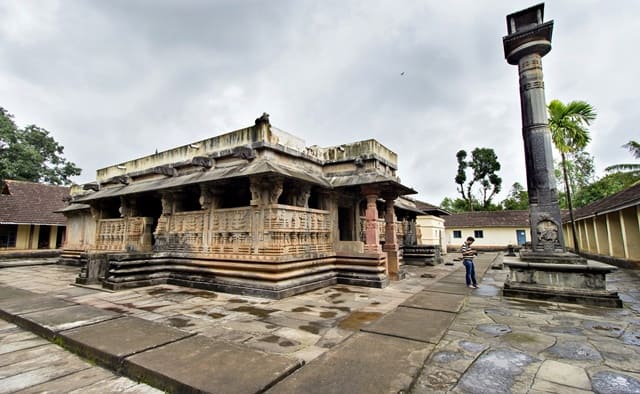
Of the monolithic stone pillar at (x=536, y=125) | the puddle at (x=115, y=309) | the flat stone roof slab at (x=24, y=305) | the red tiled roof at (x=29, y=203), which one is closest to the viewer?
the flat stone roof slab at (x=24, y=305)

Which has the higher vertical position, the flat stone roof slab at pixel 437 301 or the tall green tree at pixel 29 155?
the tall green tree at pixel 29 155

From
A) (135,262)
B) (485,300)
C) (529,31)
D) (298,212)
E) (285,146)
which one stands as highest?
(529,31)

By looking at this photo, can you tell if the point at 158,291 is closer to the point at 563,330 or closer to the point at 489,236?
the point at 563,330

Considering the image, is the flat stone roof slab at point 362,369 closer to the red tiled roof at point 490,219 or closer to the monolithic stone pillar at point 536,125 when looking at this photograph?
the monolithic stone pillar at point 536,125

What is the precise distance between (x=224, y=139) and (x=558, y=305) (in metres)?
8.90

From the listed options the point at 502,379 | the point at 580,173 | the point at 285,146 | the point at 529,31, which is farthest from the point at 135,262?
the point at 580,173

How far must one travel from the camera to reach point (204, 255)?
8.04 metres

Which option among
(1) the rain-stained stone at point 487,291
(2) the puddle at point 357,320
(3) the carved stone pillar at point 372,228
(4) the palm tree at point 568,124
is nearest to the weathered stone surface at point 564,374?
(2) the puddle at point 357,320

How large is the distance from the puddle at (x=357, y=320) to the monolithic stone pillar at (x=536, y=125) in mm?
4173

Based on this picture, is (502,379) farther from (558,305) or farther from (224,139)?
(224,139)

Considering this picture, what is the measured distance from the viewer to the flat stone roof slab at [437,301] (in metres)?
5.31

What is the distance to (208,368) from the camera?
8.80ft

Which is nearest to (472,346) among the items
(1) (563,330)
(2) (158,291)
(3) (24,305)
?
(1) (563,330)

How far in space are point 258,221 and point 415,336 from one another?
4.59 metres
